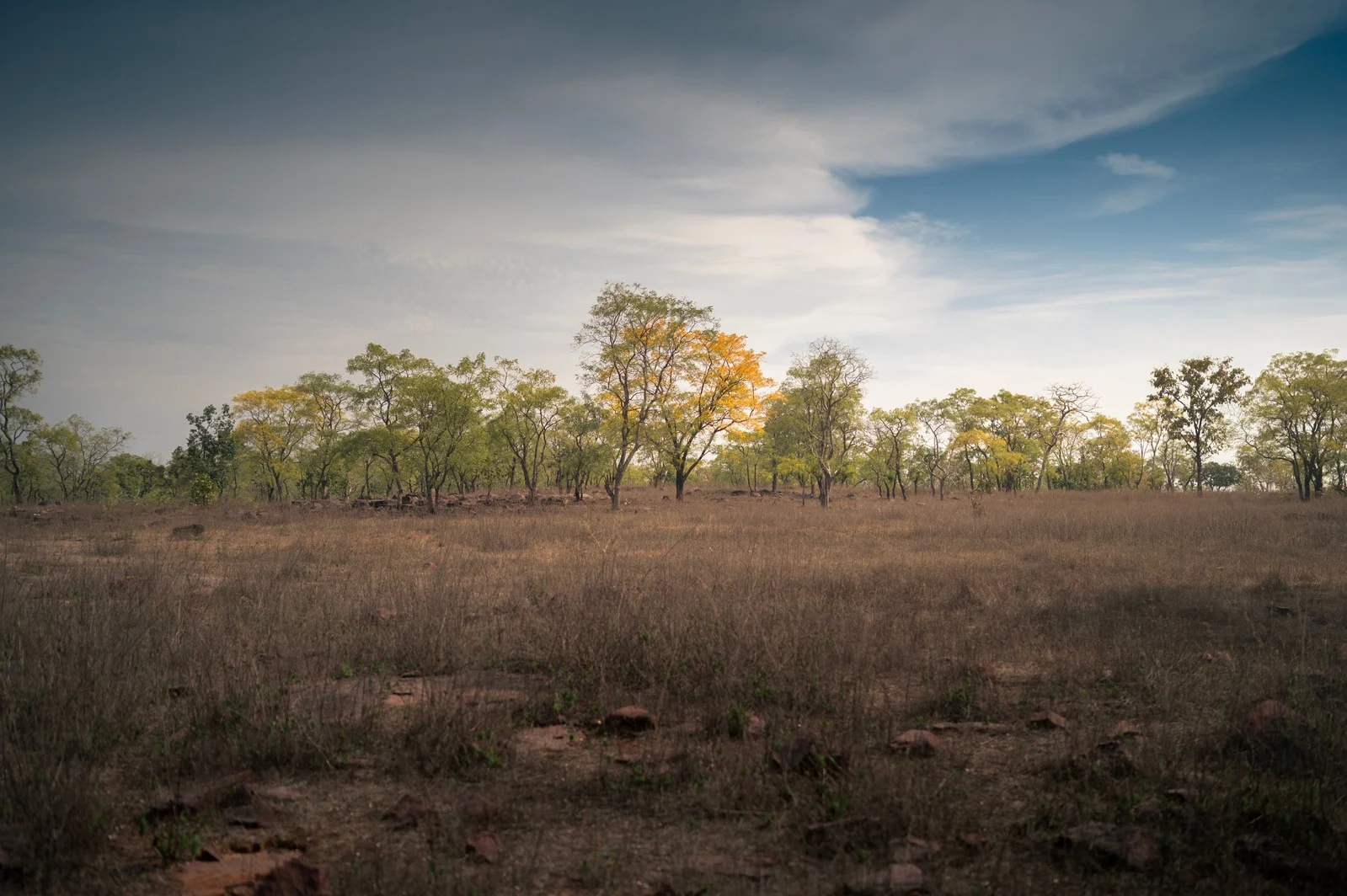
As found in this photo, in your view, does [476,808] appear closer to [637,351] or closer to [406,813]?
[406,813]

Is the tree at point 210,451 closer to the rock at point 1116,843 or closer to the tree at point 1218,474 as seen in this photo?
the rock at point 1116,843

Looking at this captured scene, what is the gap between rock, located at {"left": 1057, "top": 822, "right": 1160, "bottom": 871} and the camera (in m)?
3.35

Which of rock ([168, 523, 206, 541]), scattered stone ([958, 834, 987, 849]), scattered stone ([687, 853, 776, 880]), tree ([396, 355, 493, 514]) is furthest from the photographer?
tree ([396, 355, 493, 514])

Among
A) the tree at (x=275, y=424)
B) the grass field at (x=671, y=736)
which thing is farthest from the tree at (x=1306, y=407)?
the tree at (x=275, y=424)

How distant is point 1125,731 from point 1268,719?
2.83 ft

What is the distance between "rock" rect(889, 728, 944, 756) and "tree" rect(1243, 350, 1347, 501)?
163 feet

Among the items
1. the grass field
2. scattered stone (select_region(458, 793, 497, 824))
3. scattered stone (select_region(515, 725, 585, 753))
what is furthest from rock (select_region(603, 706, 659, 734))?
scattered stone (select_region(458, 793, 497, 824))

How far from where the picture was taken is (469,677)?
6184 millimetres

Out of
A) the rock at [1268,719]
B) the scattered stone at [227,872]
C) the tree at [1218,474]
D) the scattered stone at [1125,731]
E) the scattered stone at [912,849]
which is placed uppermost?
the tree at [1218,474]

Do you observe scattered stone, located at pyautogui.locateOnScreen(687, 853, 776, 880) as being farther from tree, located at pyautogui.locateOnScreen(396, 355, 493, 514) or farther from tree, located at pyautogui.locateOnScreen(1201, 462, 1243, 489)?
tree, located at pyautogui.locateOnScreen(1201, 462, 1243, 489)

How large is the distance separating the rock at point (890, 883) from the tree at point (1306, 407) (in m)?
51.0

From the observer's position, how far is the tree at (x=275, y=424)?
188ft

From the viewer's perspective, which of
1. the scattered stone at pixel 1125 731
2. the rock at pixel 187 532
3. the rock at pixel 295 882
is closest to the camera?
the rock at pixel 295 882

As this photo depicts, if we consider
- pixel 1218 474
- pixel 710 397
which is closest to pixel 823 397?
pixel 710 397
